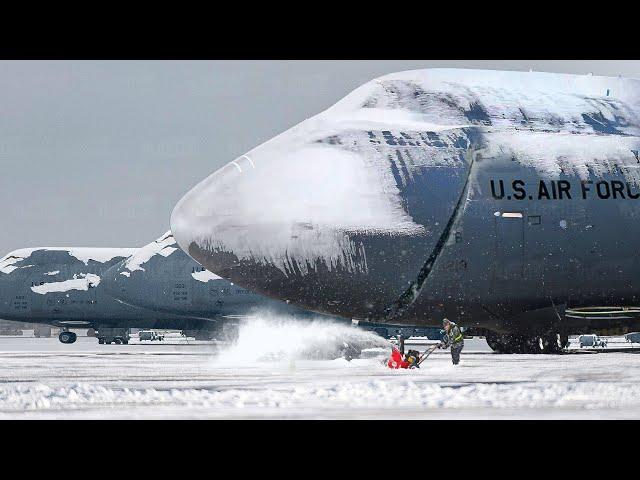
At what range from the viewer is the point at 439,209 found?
17250 millimetres

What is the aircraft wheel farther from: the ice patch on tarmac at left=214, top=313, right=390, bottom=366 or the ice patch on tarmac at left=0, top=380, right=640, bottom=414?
the ice patch on tarmac at left=0, top=380, right=640, bottom=414

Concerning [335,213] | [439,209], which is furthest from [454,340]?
Result: [335,213]

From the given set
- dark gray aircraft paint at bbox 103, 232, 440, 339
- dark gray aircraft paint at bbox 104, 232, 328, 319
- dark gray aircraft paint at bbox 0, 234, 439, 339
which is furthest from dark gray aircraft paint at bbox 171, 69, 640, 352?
dark gray aircraft paint at bbox 104, 232, 328, 319

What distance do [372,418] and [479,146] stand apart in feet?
22.4

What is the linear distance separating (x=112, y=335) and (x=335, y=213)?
46.5 metres

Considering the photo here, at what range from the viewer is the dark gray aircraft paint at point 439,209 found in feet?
55.7

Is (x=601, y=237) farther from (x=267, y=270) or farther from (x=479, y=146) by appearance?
(x=267, y=270)

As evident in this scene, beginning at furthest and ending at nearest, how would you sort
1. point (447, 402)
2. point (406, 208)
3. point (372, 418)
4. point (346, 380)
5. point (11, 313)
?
point (11, 313) < point (346, 380) < point (406, 208) < point (447, 402) < point (372, 418)

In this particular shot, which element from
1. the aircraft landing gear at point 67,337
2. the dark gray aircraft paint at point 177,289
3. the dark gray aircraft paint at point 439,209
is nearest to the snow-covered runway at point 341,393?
the dark gray aircraft paint at point 439,209

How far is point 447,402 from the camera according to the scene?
46.6 ft

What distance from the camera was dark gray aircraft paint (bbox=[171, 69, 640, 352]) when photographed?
1698 centimetres

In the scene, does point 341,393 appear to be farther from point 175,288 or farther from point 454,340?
point 175,288

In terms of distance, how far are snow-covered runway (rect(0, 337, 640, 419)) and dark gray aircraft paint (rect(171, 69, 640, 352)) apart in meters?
1.37

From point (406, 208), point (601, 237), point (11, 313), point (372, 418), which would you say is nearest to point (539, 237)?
point (601, 237)
